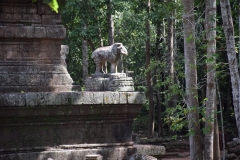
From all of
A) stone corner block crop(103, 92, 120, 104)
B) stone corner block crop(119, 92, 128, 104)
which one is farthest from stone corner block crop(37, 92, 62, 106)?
stone corner block crop(119, 92, 128, 104)

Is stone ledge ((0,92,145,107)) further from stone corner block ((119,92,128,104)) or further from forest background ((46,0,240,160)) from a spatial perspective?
forest background ((46,0,240,160))

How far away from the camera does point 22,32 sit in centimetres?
933

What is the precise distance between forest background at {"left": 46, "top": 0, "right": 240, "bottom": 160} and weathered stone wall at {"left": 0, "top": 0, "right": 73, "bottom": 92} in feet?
3.86

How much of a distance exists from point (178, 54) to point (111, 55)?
34.9 feet

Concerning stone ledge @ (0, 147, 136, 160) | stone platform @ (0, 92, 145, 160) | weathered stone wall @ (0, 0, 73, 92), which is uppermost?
weathered stone wall @ (0, 0, 73, 92)

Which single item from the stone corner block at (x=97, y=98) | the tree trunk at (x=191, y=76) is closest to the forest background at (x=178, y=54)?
the tree trunk at (x=191, y=76)

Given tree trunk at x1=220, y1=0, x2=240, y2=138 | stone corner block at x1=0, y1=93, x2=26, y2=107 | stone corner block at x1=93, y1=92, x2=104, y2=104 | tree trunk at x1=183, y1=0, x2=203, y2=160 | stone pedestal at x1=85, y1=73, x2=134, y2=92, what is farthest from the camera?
tree trunk at x1=183, y1=0, x2=203, y2=160

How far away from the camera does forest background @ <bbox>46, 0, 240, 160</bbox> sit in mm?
10453

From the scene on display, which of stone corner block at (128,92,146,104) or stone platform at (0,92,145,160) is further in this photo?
stone corner block at (128,92,146,104)

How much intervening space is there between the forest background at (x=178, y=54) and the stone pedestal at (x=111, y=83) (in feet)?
4.10

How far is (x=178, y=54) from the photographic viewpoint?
69.6ft

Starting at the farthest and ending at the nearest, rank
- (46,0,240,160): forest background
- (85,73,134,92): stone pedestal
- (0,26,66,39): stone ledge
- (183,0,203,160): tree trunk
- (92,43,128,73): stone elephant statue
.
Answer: (183,0,203,160): tree trunk, (92,43,128,73): stone elephant statue, (46,0,240,160): forest background, (85,73,134,92): stone pedestal, (0,26,66,39): stone ledge

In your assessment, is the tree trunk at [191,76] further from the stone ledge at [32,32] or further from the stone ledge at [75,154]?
the stone ledge at [32,32]

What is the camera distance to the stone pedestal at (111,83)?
955 cm
